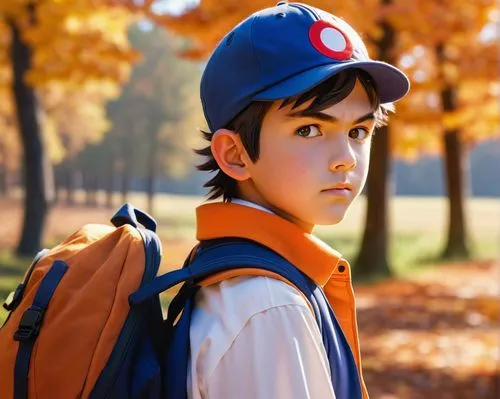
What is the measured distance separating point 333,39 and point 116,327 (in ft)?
2.25

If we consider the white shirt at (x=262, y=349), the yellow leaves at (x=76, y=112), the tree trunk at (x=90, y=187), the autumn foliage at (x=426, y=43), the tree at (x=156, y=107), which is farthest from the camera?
the tree trunk at (x=90, y=187)

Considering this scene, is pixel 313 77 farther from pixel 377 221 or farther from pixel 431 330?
pixel 377 221

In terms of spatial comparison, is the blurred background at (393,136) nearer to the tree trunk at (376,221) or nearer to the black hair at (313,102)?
the tree trunk at (376,221)

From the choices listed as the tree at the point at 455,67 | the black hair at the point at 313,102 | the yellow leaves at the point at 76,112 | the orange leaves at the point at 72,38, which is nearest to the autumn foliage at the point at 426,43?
the tree at the point at 455,67

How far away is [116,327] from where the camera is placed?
124 cm

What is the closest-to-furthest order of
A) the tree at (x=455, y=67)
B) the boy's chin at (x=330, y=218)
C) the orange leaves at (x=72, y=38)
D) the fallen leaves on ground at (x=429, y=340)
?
1. the boy's chin at (x=330, y=218)
2. the fallen leaves on ground at (x=429, y=340)
3. the tree at (x=455, y=67)
4. the orange leaves at (x=72, y=38)

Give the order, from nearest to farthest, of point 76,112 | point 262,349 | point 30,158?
1. point 262,349
2. point 30,158
3. point 76,112

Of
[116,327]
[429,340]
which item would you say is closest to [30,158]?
[429,340]

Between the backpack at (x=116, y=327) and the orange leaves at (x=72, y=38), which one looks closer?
the backpack at (x=116, y=327)

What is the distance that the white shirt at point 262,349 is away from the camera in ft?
3.73

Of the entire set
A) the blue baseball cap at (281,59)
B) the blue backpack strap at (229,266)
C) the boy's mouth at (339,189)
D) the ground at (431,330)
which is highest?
the blue baseball cap at (281,59)

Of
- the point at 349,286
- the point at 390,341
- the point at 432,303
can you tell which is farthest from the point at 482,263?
the point at 349,286

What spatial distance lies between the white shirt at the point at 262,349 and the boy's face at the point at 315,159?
20 cm

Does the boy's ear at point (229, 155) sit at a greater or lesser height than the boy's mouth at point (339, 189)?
greater
